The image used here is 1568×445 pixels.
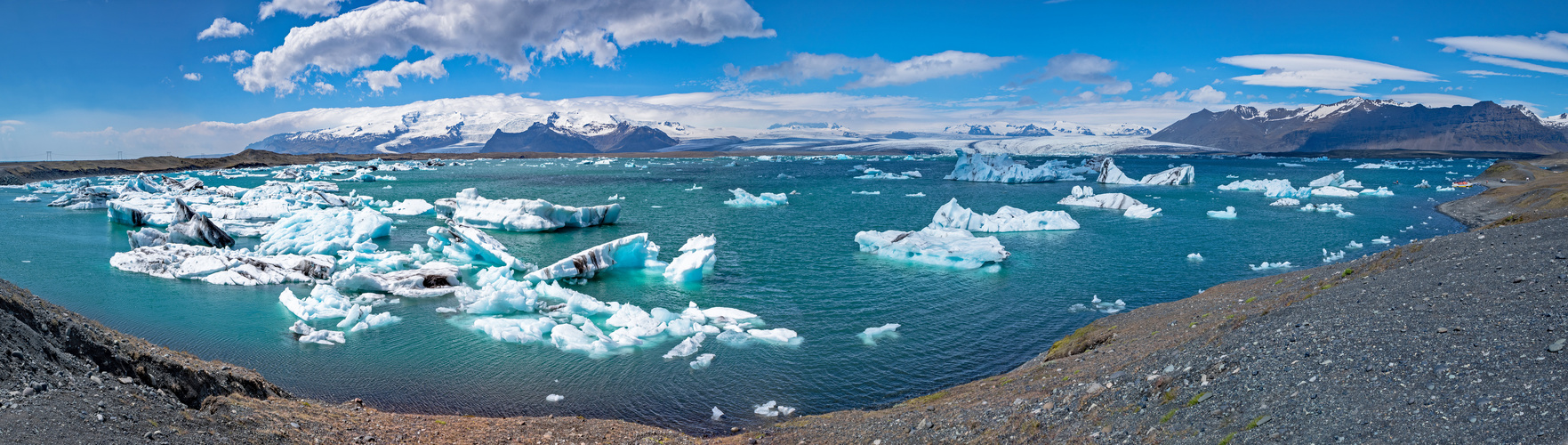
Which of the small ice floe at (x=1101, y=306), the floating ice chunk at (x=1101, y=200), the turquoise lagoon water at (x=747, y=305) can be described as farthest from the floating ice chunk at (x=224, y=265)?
the floating ice chunk at (x=1101, y=200)

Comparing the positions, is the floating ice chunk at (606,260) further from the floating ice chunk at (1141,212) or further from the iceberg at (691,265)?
the floating ice chunk at (1141,212)

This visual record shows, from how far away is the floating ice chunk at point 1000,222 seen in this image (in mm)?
24047

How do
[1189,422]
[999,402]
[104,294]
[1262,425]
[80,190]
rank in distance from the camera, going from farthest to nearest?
[80,190], [104,294], [999,402], [1189,422], [1262,425]

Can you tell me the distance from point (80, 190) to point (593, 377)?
4192 centimetres

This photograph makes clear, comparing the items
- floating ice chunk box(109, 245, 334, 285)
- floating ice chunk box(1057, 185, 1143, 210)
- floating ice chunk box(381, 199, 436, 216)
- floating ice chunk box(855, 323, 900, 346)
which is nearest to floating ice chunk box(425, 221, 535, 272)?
floating ice chunk box(109, 245, 334, 285)

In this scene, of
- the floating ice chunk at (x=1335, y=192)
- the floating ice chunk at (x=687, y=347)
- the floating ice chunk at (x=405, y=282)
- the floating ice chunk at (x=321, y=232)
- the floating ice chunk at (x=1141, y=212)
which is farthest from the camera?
the floating ice chunk at (x=1335, y=192)

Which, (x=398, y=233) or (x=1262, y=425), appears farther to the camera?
(x=398, y=233)

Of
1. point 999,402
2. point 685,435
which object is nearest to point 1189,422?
point 999,402

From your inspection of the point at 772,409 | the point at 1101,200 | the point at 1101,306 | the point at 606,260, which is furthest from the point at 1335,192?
the point at 772,409

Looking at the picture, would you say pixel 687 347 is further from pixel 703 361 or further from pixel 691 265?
pixel 691 265

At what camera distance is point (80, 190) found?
35.3 metres

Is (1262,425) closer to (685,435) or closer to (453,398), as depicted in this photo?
(685,435)

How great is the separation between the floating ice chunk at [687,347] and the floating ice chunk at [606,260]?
5455 millimetres

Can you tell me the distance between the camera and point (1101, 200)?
33.1m
